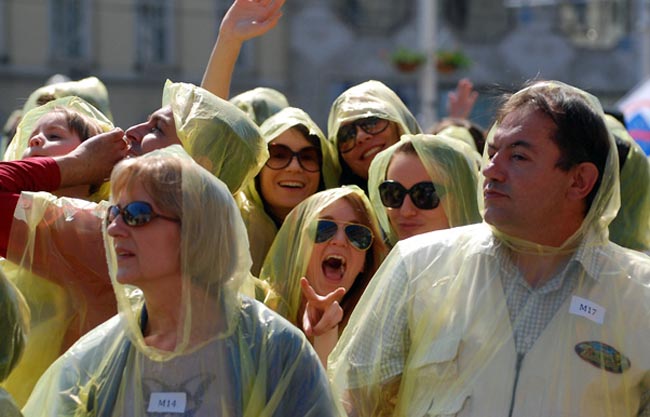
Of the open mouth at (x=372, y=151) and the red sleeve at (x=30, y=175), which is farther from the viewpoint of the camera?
the open mouth at (x=372, y=151)

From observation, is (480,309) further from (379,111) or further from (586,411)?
(379,111)

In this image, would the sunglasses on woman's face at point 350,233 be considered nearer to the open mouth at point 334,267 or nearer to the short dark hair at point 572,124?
the open mouth at point 334,267

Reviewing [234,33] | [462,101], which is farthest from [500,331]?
[462,101]

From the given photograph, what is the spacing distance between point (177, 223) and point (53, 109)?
1455 mm

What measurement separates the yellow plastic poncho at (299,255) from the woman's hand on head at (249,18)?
0.83 m

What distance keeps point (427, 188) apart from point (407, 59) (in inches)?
685

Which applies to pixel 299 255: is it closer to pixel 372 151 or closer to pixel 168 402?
pixel 372 151

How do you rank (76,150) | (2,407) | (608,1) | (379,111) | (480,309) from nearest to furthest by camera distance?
1. (2,407)
2. (480,309)
3. (76,150)
4. (379,111)
5. (608,1)

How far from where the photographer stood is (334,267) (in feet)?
13.4

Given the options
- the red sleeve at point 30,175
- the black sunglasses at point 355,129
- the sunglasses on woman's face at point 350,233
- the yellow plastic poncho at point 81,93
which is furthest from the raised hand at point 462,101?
the red sleeve at point 30,175

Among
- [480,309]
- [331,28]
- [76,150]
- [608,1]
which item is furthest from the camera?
[608,1]

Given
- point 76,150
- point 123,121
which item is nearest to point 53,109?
point 76,150

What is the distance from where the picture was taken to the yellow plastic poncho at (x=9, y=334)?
2.73 m

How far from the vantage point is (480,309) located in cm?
312
